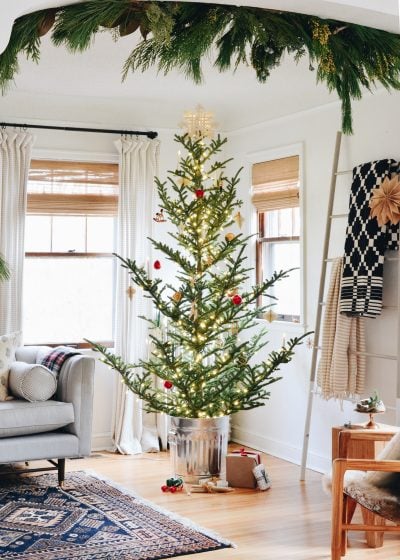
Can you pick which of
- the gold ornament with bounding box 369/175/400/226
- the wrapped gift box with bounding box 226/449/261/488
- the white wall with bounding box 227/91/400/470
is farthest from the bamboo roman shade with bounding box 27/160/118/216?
the gold ornament with bounding box 369/175/400/226

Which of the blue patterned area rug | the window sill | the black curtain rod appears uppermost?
the black curtain rod

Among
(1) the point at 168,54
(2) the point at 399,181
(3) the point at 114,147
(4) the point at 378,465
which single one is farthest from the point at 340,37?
(3) the point at 114,147

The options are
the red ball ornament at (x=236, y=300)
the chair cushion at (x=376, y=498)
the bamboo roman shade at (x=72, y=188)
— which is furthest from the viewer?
the bamboo roman shade at (x=72, y=188)

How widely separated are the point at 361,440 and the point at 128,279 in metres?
2.78

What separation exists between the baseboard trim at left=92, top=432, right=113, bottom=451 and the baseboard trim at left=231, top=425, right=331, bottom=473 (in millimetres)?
1075

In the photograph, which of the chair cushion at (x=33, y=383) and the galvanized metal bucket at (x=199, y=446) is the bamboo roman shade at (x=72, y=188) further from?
the galvanized metal bucket at (x=199, y=446)

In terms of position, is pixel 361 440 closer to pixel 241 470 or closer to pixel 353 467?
pixel 353 467

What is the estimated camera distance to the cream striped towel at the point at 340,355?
523 centimetres

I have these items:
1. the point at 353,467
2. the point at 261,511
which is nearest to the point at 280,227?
the point at 261,511

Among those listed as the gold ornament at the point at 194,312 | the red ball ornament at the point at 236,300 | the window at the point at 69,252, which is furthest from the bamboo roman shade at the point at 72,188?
the red ball ornament at the point at 236,300

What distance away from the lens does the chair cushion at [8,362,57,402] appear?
17.6 feet

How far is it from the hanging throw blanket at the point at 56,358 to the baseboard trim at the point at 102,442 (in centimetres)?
109

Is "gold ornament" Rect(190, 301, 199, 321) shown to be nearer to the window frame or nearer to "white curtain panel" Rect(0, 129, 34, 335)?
the window frame

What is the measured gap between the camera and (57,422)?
17.7 ft
